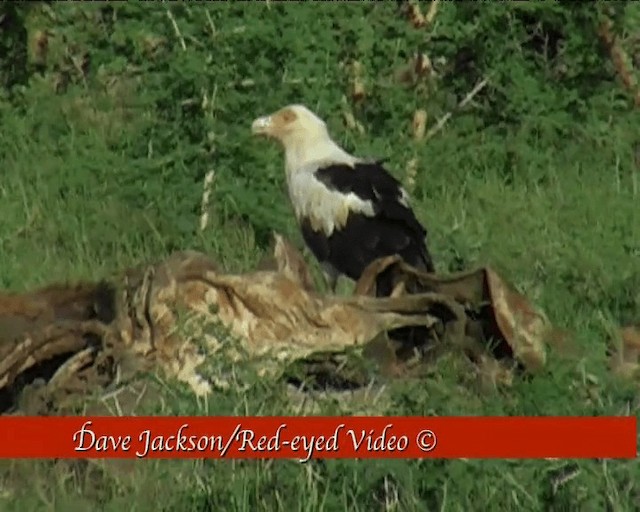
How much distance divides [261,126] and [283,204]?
0.35 meters

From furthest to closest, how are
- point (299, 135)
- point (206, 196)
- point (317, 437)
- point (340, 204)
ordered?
1. point (206, 196)
2. point (299, 135)
3. point (340, 204)
4. point (317, 437)

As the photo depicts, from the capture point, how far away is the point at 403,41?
7.78 metres

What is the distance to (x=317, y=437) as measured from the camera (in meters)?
4.30

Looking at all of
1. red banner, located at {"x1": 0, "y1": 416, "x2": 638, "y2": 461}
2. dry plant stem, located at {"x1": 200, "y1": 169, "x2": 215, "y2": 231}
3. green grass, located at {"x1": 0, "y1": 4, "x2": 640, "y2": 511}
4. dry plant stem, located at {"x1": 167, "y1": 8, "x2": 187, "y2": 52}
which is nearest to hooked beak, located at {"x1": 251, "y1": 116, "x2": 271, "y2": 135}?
green grass, located at {"x1": 0, "y1": 4, "x2": 640, "y2": 511}

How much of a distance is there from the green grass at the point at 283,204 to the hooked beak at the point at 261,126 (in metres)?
0.12

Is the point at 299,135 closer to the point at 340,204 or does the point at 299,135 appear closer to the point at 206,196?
the point at 206,196

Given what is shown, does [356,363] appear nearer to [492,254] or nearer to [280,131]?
[492,254]

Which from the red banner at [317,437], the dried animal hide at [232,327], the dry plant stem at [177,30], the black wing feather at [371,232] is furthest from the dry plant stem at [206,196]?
the red banner at [317,437]

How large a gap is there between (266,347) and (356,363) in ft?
0.84

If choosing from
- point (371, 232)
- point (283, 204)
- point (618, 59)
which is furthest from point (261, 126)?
point (618, 59)

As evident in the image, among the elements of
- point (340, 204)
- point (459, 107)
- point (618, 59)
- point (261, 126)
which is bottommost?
point (459, 107)

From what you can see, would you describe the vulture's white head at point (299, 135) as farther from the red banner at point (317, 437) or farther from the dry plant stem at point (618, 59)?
the red banner at point (317, 437)

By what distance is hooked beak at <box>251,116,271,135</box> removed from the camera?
6945 millimetres

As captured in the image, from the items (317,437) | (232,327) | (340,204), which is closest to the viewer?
(317,437)
